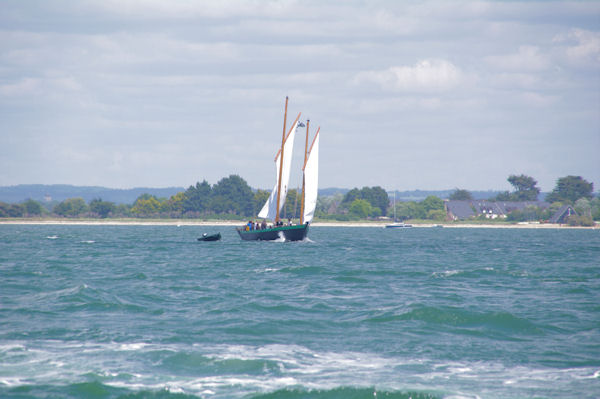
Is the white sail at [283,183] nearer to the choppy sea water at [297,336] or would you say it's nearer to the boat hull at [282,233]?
the boat hull at [282,233]

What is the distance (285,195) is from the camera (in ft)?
294

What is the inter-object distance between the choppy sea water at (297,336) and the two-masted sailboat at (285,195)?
39.9m

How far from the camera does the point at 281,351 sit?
22.7 metres

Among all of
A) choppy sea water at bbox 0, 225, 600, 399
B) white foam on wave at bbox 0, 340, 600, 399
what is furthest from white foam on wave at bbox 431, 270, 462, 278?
white foam on wave at bbox 0, 340, 600, 399

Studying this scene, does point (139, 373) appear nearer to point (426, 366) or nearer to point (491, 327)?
point (426, 366)

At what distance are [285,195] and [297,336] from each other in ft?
212

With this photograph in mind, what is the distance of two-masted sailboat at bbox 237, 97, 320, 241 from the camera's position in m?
85.2

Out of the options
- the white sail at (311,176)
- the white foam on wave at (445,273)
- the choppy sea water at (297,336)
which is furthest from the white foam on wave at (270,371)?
the white sail at (311,176)

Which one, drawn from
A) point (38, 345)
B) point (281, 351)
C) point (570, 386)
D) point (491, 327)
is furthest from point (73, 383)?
point (491, 327)

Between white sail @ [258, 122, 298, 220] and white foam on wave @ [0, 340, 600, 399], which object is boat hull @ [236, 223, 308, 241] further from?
white foam on wave @ [0, 340, 600, 399]

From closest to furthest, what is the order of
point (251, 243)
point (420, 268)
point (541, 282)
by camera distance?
point (541, 282) → point (420, 268) → point (251, 243)

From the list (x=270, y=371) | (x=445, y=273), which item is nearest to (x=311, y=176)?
(x=445, y=273)

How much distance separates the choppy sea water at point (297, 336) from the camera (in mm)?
18734

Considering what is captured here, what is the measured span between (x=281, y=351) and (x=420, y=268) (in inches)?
1274
